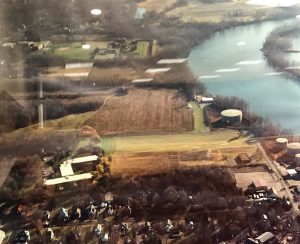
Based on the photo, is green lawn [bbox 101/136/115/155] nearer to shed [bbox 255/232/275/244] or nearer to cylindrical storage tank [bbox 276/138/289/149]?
cylindrical storage tank [bbox 276/138/289/149]

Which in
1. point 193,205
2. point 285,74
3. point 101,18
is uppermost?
point 101,18

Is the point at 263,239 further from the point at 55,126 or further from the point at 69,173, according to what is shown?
the point at 55,126

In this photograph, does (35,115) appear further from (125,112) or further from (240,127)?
(240,127)

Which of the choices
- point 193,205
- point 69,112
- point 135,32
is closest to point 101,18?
point 135,32

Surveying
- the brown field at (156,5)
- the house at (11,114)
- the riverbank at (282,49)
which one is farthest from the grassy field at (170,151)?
the brown field at (156,5)

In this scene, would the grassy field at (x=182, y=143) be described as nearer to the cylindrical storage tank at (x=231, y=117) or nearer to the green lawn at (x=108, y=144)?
the green lawn at (x=108, y=144)

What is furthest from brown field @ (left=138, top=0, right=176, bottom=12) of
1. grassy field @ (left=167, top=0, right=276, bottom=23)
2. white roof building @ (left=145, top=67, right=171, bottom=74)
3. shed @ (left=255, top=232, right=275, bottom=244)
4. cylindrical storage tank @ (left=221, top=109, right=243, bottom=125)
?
shed @ (left=255, top=232, right=275, bottom=244)

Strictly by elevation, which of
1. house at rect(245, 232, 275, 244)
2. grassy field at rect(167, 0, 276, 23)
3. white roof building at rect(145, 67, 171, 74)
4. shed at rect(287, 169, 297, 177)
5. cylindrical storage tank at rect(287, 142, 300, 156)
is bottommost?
house at rect(245, 232, 275, 244)
